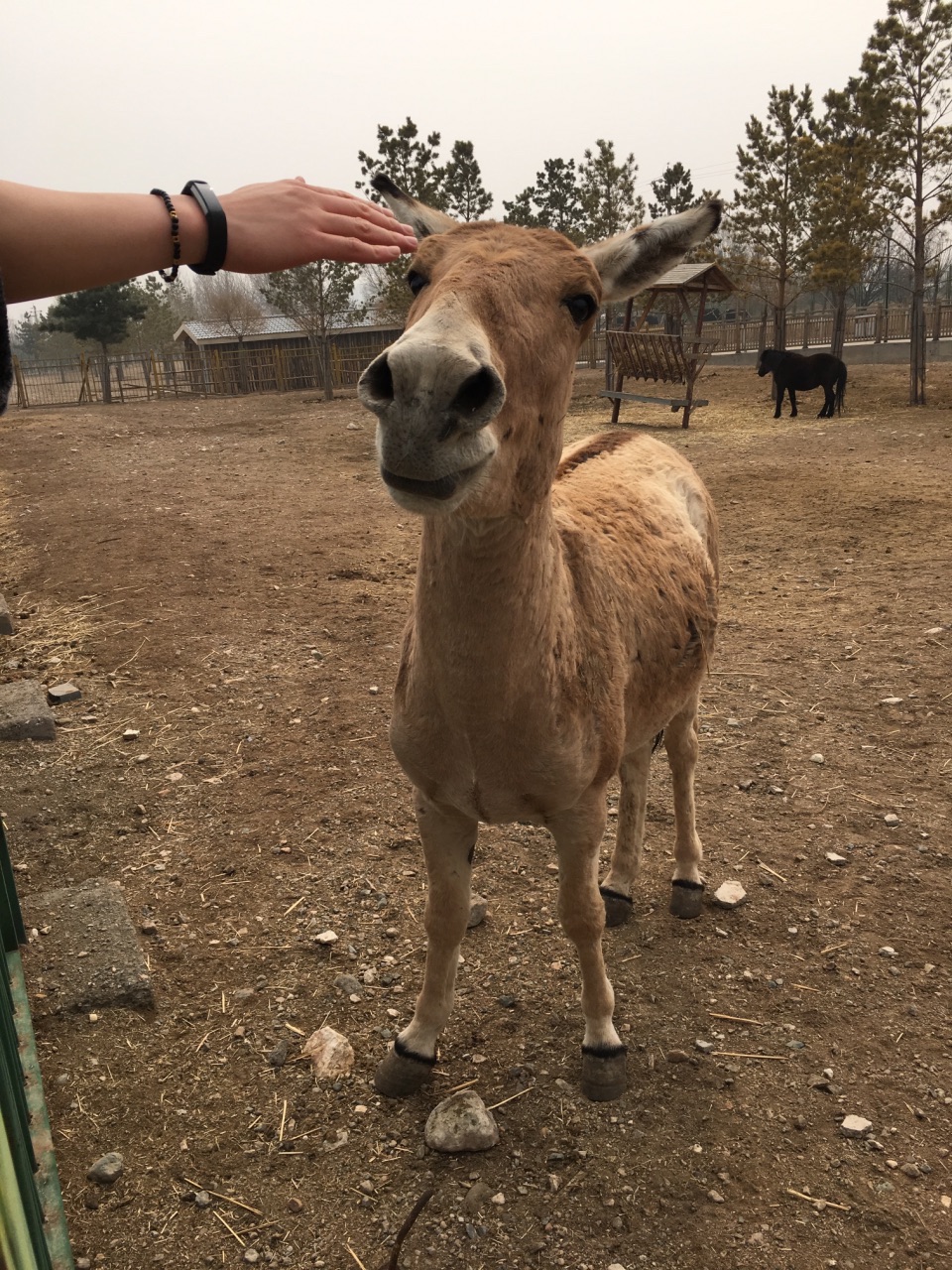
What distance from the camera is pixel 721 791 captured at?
485cm

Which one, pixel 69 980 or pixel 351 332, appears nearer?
pixel 69 980

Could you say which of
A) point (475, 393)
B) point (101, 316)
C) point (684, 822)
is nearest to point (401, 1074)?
point (684, 822)

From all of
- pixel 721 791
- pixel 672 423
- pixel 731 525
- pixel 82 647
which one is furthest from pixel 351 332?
pixel 721 791

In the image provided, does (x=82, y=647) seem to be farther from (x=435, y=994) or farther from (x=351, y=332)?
(x=351, y=332)

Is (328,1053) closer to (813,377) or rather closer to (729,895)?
(729,895)

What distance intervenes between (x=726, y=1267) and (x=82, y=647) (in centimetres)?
592

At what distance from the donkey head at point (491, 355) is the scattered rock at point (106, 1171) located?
2.26m

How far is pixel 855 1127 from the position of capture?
9.23 feet

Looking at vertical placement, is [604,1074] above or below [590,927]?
below

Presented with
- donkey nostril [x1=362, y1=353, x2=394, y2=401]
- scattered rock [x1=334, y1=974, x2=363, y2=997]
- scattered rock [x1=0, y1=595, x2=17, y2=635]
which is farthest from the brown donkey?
scattered rock [x1=0, y1=595, x2=17, y2=635]

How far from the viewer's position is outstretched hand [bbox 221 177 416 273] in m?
1.91

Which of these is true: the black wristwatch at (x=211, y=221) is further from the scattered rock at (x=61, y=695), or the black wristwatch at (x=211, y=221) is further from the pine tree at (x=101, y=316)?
the pine tree at (x=101, y=316)

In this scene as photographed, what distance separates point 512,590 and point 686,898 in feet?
7.26

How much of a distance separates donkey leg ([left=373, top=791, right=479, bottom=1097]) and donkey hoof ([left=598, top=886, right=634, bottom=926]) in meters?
1.07
